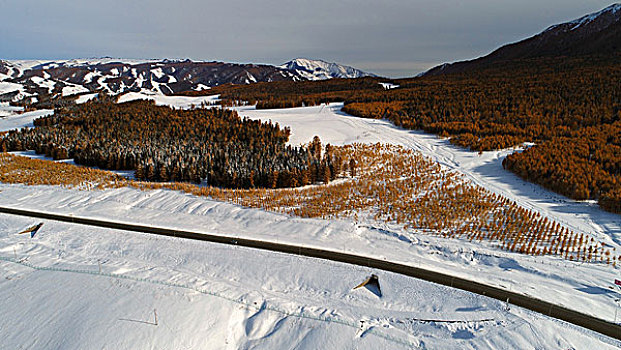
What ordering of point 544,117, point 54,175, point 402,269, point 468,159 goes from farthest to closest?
point 544,117 → point 54,175 → point 468,159 → point 402,269

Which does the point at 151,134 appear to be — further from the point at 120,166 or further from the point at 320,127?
the point at 320,127

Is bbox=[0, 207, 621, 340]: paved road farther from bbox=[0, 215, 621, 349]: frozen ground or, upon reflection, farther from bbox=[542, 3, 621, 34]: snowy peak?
bbox=[542, 3, 621, 34]: snowy peak

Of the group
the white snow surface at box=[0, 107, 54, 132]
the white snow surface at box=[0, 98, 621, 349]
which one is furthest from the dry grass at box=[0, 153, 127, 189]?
the white snow surface at box=[0, 107, 54, 132]

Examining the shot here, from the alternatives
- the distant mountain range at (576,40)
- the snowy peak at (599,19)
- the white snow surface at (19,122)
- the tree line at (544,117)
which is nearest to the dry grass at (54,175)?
the white snow surface at (19,122)

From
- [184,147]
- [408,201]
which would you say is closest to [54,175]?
[184,147]

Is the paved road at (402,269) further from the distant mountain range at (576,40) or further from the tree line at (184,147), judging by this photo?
the distant mountain range at (576,40)

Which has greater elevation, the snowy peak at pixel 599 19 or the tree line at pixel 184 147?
the snowy peak at pixel 599 19

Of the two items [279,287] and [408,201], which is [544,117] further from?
[279,287]
